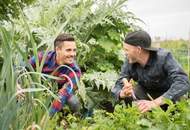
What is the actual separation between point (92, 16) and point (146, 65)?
1.92 meters

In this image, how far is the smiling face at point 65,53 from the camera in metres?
4.31

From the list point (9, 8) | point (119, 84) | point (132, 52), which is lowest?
point (119, 84)

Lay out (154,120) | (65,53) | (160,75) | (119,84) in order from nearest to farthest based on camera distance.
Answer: (154,120), (65,53), (160,75), (119,84)

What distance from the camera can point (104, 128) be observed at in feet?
8.23

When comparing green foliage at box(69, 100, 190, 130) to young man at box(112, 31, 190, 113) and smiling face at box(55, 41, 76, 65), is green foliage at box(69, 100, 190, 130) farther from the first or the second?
smiling face at box(55, 41, 76, 65)

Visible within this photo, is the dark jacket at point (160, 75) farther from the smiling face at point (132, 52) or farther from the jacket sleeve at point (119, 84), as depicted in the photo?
the smiling face at point (132, 52)

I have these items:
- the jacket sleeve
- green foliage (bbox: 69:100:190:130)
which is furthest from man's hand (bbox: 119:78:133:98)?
green foliage (bbox: 69:100:190:130)

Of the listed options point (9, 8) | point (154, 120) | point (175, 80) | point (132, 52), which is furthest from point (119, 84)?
point (154, 120)

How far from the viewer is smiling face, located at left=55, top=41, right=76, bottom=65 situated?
4307 millimetres

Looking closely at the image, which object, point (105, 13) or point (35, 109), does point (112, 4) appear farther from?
point (35, 109)

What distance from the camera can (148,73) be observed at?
14.8 ft

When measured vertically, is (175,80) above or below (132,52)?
below

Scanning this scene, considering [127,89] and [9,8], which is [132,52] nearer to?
[127,89]

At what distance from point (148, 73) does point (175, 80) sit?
36cm
